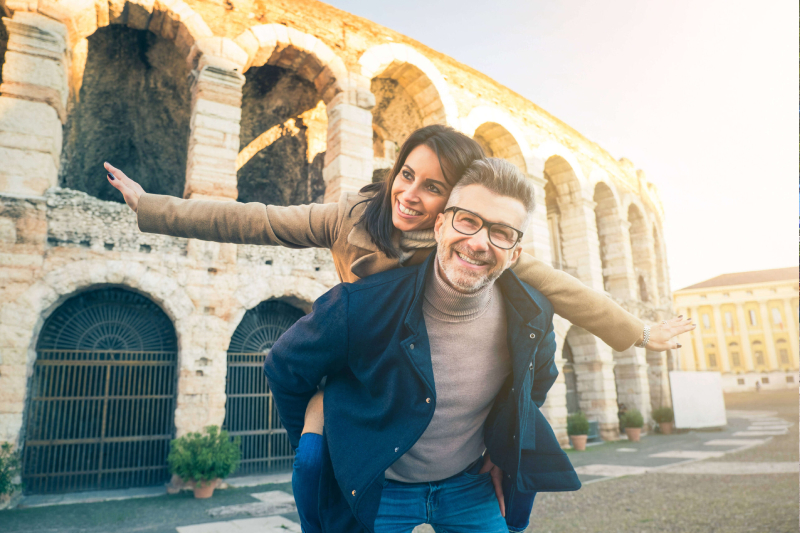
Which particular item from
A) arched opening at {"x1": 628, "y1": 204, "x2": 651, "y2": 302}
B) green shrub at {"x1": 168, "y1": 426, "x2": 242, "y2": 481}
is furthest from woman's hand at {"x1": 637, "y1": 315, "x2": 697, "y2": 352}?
arched opening at {"x1": 628, "y1": 204, "x2": 651, "y2": 302}

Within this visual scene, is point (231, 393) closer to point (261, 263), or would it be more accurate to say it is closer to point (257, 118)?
point (261, 263)

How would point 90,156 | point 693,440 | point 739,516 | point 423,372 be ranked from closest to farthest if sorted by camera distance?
point 423,372 < point 739,516 < point 90,156 < point 693,440

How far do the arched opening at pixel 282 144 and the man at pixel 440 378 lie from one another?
32.9 feet

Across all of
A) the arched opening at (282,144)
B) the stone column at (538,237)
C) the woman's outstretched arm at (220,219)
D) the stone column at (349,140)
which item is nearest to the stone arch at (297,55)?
the stone column at (349,140)

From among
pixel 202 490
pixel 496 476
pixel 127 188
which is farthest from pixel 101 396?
pixel 496 476

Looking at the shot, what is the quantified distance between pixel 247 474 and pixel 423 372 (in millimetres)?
7890

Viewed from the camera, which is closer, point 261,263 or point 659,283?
point 261,263

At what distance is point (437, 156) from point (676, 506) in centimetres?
581

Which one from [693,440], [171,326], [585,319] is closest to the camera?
[585,319]

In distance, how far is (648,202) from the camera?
19.7 m

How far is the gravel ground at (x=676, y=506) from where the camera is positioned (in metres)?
4.69

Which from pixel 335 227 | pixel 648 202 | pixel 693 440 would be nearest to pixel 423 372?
pixel 335 227

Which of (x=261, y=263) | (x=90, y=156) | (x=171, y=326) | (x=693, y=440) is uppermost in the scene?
(x=90, y=156)

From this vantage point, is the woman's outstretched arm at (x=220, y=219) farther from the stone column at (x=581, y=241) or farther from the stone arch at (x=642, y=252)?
the stone arch at (x=642, y=252)
